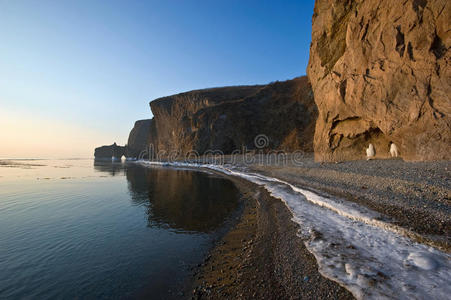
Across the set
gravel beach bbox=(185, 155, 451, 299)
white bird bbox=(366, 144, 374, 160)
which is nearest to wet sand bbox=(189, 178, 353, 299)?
gravel beach bbox=(185, 155, 451, 299)

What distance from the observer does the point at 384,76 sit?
36.1 ft

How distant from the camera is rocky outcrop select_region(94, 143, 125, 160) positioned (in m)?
127

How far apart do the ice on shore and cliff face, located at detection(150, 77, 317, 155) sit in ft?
95.8

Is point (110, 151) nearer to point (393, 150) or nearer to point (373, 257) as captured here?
point (393, 150)

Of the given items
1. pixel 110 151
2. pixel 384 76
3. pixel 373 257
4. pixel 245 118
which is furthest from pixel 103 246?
pixel 110 151

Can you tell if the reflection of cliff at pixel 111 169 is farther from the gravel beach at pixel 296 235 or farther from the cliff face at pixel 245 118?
the gravel beach at pixel 296 235

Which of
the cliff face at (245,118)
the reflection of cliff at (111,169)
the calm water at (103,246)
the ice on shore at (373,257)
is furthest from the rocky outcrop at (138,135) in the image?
the ice on shore at (373,257)

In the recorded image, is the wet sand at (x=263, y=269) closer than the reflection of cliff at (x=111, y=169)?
Yes

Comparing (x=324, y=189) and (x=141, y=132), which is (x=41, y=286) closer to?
(x=324, y=189)

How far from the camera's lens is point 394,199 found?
255 inches

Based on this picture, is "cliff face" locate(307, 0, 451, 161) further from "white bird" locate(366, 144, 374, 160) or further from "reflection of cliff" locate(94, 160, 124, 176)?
"reflection of cliff" locate(94, 160, 124, 176)

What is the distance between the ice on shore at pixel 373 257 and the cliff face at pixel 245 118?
29188 millimetres

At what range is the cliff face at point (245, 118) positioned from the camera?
131 ft

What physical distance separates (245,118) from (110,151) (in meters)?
119
